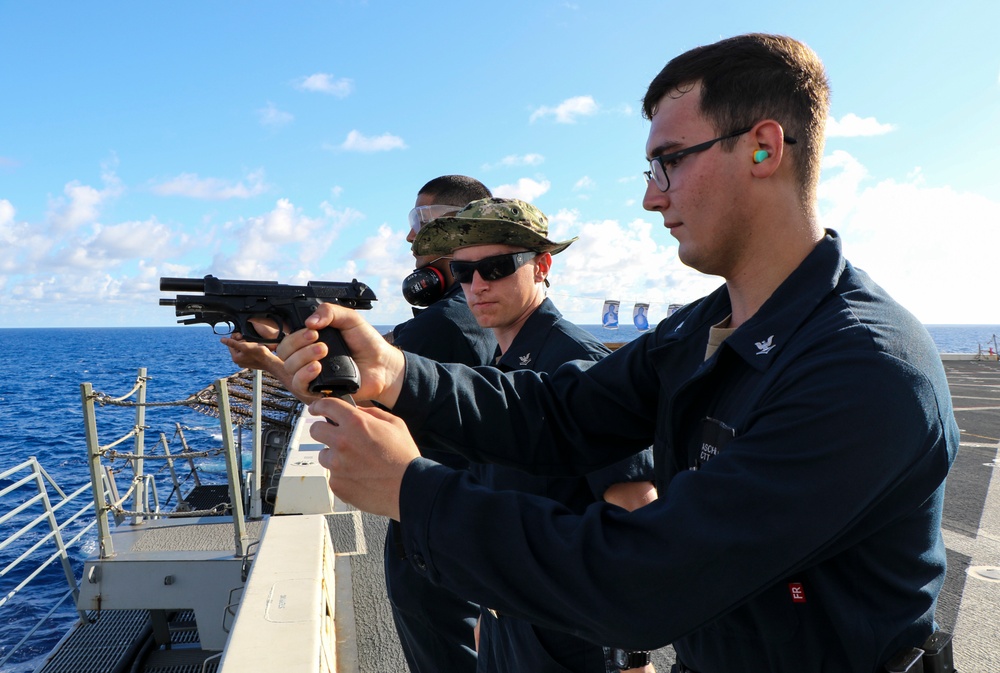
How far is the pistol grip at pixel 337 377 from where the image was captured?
6.23 ft

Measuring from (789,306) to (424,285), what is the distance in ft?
9.88

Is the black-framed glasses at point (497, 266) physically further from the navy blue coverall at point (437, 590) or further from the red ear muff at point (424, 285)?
the red ear muff at point (424, 285)

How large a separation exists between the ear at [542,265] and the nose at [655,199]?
5.63 ft

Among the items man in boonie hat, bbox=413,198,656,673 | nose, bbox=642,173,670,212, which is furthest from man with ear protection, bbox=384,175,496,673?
nose, bbox=642,173,670,212

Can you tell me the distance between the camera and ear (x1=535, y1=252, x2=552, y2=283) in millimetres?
3613

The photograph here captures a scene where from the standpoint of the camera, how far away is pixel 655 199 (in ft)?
6.12

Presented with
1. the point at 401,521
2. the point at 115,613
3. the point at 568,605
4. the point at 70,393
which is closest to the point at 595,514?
the point at 568,605

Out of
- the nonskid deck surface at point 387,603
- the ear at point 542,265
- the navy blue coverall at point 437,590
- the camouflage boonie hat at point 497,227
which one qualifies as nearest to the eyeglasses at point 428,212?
the navy blue coverall at point 437,590

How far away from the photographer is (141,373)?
9.72 m

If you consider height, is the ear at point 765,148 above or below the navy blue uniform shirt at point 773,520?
above

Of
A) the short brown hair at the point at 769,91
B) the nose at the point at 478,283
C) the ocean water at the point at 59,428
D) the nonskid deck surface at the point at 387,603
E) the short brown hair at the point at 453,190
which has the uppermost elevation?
the short brown hair at the point at 453,190

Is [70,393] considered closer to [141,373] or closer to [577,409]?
[141,373]

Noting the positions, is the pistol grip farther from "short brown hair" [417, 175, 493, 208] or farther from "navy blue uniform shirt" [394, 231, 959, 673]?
"short brown hair" [417, 175, 493, 208]

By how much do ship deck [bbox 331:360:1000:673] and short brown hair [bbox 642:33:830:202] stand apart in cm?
331
